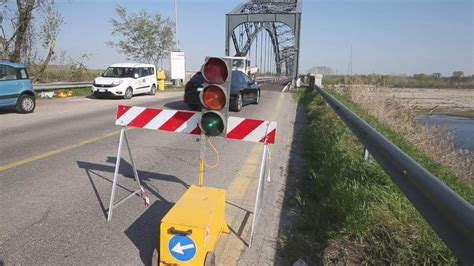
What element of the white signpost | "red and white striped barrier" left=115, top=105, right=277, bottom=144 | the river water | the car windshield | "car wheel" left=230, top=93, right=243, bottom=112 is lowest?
the river water

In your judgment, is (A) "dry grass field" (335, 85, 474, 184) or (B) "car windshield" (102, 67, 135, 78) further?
(B) "car windshield" (102, 67, 135, 78)

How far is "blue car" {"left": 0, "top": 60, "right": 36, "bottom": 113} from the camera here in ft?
37.0

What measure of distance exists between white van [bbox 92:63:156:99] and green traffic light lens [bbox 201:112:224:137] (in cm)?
1590

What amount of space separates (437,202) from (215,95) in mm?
1927

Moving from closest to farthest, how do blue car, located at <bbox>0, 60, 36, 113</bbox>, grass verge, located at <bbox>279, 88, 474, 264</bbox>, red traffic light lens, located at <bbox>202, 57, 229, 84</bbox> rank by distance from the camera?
1. grass verge, located at <bbox>279, 88, 474, 264</bbox>
2. red traffic light lens, located at <bbox>202, 57, 229, 84</bbox>
3. blue car, located at <bbox>0, 60, 36, 113</bbox>

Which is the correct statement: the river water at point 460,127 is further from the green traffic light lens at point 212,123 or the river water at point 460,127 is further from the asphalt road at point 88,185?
the green traffic light lens at point 212,123

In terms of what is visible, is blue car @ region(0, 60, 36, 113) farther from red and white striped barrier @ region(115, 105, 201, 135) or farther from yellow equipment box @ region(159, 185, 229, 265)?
yellow equipment box @ region(159, 185, 229, 265)

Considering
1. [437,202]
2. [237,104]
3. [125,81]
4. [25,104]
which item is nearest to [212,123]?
[437,202]

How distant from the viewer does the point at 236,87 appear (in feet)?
44.7

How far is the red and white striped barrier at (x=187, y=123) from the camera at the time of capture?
354cm

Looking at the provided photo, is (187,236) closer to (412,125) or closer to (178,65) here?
(412,125)

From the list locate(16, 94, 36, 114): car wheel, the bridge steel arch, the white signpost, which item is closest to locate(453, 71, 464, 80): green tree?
the bridge steel arch

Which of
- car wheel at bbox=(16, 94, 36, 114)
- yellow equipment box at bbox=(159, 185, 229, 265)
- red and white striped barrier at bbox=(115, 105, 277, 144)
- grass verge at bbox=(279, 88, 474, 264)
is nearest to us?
yellow equipment box at bbox=(159, 185, 229, 265)

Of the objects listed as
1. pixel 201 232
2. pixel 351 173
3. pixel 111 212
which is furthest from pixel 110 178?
pixel 351 173
